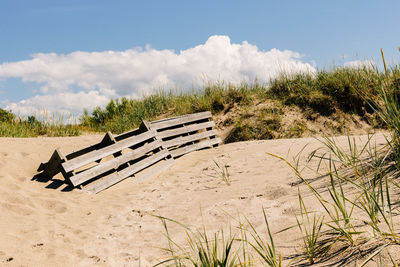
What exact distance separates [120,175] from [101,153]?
1.93 ft

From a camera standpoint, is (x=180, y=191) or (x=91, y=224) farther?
(x=180, y=191)

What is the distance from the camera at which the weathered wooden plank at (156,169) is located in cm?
686

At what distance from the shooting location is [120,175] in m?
6.62

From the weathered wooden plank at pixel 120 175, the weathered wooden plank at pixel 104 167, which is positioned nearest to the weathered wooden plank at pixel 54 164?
the weathered wooden plank at pixel 104 167

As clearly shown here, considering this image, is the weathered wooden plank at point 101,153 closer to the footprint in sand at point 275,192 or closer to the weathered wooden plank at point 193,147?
the weathered wooden plank at point 193,147

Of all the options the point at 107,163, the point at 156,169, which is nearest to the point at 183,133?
the point at 156,169

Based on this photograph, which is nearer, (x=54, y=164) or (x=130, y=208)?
(x=130, y=208)

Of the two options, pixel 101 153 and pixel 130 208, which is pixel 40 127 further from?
pixel 130 208

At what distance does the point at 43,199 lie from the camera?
520 cm

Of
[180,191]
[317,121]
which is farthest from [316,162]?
[317,121]

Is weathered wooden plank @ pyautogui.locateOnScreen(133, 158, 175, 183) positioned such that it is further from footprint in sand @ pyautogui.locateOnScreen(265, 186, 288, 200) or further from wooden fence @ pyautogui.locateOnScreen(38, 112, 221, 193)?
footprint in sand @ pyautogui.locateOnScreen(265, 186, 288, 200)

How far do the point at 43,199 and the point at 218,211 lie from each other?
304cm

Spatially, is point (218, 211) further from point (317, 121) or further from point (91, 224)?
point (317, 121)

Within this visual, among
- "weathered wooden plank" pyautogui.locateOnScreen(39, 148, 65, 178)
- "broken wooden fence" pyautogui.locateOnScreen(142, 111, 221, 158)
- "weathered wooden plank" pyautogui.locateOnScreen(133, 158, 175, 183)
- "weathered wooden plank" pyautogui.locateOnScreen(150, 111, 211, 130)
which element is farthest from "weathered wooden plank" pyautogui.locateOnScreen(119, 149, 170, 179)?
"weathered wooden plank" pyautogui.locateOnScreen(39, 148, 65, 178)
